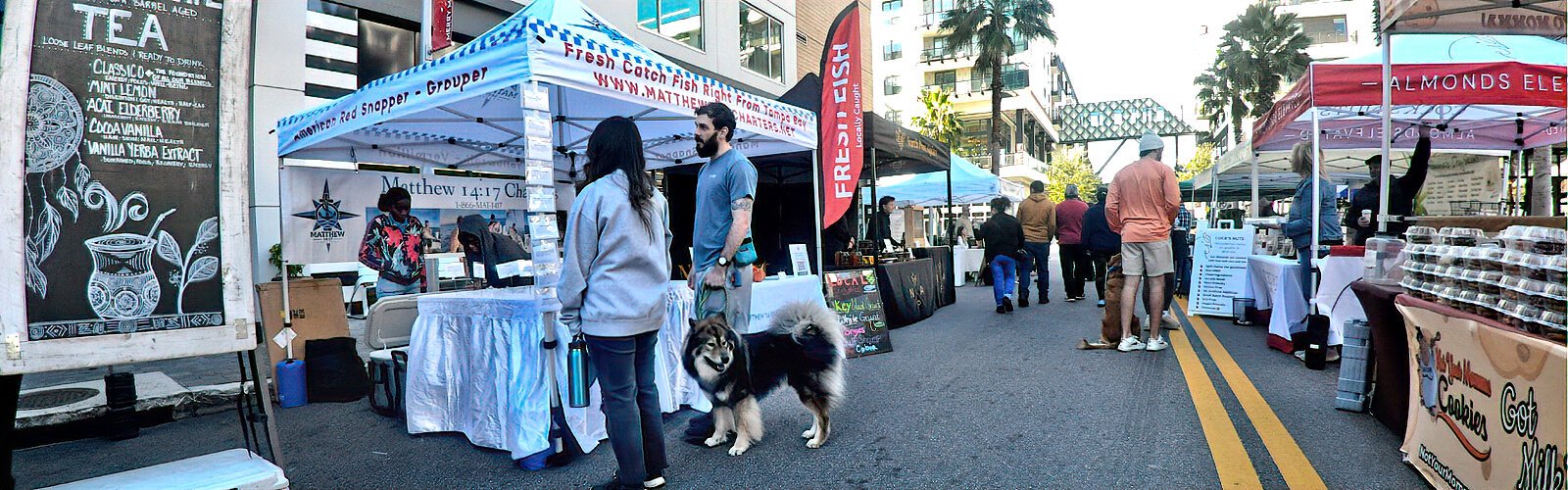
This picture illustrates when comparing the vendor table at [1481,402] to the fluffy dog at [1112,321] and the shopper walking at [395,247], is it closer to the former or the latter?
the fluffy dog at [1112,321]

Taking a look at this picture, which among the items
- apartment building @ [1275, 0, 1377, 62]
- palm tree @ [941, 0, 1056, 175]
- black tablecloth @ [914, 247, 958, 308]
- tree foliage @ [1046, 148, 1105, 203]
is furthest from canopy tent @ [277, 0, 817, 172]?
apartment building @ [1275, 0, 1377, 62]

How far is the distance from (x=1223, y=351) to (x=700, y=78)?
15.1 feet

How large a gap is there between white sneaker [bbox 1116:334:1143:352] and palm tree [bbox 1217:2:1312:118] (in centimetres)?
3886

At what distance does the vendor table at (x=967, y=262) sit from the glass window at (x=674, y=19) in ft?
22.0

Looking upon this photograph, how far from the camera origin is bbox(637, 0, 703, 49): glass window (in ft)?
45.5

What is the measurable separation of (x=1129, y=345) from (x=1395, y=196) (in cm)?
229

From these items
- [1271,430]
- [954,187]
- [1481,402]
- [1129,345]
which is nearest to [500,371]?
[1271,430]

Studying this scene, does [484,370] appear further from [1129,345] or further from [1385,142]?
[1385,142]

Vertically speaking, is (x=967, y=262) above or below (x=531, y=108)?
below

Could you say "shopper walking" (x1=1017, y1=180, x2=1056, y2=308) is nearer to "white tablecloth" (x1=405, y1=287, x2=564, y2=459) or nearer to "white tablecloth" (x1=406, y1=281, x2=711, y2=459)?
"white tablecloth" (x1=406, y1=281, x2=711, y2=459)

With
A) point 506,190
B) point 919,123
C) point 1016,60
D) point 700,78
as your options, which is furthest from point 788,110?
point 1016,60

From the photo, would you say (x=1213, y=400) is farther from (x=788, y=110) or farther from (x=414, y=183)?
(x=414, y=183)

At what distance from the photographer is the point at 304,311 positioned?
5672 mm

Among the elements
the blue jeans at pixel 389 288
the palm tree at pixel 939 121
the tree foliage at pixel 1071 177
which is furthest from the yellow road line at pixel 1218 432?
the tree foliage at pixel 1071 177
